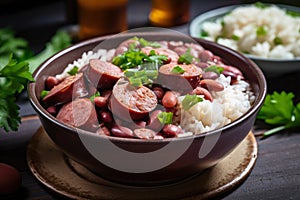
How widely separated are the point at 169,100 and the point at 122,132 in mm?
166

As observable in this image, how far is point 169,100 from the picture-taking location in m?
1.46

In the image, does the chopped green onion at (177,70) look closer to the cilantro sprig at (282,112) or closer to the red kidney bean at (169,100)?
the red kidney bean at (169,100)

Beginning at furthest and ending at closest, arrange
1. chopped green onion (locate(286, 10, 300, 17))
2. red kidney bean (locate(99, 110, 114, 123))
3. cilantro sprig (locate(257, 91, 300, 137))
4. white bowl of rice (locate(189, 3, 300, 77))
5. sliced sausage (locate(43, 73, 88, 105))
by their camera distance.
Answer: chopped green onion (locate(286, 10, 300, 17)), white bowl of rice (locate(189, 3, 300, 77)), cilantro sprig (locate(257, 91, 300, 137)), sliced sausage (locate(43, 73, 88, 105)), red kidney bean (locate(99, 110, 114, 123))

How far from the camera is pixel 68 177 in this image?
5.07 ft

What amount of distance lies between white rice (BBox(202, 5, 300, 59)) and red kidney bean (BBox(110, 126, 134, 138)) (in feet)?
2.88

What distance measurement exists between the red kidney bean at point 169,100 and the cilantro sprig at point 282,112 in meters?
0.47

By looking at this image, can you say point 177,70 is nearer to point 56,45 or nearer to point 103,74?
point 103,74

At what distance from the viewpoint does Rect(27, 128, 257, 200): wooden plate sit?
1.47 m

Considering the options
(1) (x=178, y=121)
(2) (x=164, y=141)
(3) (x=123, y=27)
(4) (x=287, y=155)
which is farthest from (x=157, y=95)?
(3) (x=123, y=27)

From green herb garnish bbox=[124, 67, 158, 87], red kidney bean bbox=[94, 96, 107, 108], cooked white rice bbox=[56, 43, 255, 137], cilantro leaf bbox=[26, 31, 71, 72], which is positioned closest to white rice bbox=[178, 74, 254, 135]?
cooked white rice bbox=[56, 43, 255, 137]

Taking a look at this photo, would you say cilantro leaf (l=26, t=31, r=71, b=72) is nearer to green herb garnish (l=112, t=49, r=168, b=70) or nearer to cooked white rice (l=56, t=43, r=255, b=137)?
cooked white rice (l=56, t=43, r=255, b=137)

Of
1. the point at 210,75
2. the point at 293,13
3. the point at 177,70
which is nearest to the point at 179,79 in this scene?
the point at 177,70

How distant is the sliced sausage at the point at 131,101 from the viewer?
56.8 inches

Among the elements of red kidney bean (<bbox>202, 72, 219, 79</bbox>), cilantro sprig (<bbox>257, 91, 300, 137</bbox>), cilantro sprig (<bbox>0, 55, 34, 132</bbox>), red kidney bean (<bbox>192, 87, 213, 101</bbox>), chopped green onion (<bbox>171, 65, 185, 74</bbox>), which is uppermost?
chopped green onion (<bbox>171, 65, 185, 74</bbox>)
